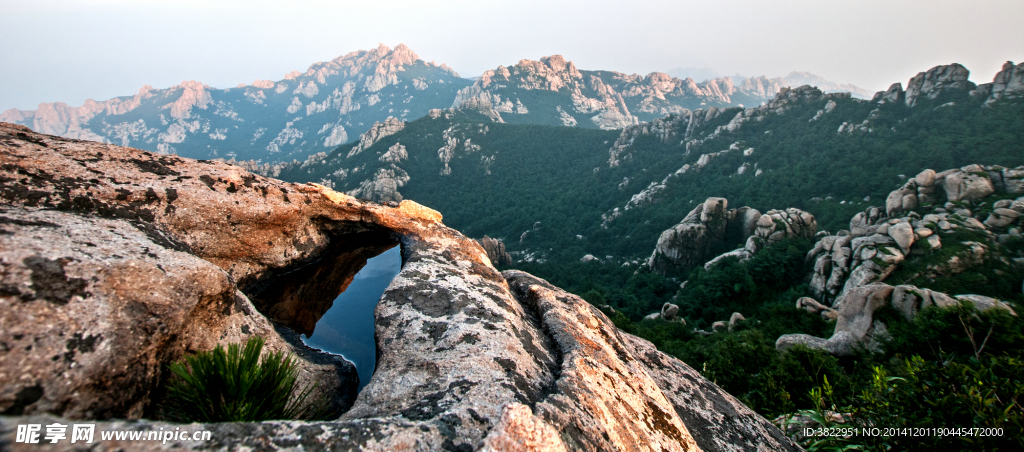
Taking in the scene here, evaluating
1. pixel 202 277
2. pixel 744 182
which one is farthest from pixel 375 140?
pixel 202 277

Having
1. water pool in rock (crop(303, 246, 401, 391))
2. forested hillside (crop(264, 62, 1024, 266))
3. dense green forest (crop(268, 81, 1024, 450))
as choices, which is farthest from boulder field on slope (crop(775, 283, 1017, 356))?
forested hillside (crop(264, 62, 1024, 266))

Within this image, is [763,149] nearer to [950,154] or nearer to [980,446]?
[950,154]

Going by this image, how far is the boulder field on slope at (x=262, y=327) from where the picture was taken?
2.62 metres

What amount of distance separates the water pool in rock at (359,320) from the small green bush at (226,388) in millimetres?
2039

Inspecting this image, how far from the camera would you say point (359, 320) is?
7.80 m

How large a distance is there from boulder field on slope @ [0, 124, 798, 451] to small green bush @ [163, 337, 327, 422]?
48cm

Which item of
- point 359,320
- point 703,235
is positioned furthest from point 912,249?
point 359,320

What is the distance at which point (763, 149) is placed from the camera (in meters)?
67.3

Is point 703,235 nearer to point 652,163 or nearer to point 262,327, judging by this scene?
point 652,163

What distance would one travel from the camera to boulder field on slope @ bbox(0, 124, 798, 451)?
2.62 meters

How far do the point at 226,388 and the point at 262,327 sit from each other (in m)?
2.36

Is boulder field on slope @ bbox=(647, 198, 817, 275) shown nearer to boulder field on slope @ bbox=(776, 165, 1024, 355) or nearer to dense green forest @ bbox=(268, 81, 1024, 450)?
dense green forest @ bbox=(268, 81, 1024, 450)

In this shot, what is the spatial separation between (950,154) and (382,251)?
69.7 m

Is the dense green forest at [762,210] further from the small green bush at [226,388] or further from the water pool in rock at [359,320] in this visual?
the water pool in rock at [359,320]
